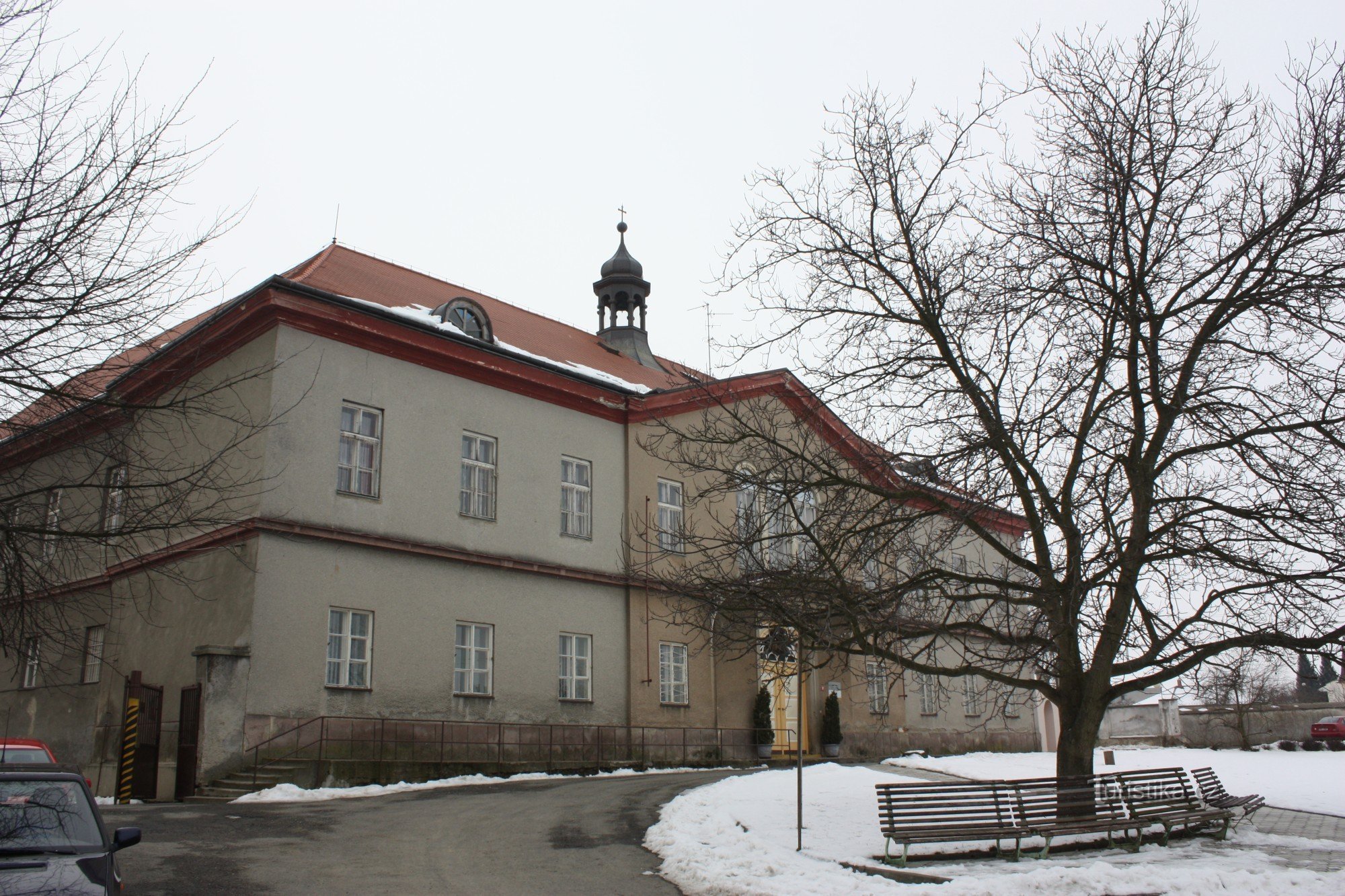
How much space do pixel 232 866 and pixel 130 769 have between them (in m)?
9.52

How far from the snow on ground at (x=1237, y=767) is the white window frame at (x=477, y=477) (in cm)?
1010

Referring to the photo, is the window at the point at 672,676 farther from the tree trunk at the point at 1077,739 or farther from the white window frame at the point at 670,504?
the tree trunk at the point at 1077,739

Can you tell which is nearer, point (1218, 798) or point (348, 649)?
point (1218, 798)

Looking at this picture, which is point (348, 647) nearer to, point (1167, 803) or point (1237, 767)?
point (1167, 803)

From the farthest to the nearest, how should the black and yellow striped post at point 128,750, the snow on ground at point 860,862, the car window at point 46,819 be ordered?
the black and yellow striped post at point 128,750 < the snow on ground at point 860,862 < the car window at point 46,819

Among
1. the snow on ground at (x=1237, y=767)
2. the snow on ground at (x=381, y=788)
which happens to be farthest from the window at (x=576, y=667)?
the snow on ground at (x=1237, y=767)

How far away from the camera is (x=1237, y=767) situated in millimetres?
27125

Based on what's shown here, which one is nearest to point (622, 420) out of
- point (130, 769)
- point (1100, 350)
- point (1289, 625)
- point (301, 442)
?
point (301, 442)

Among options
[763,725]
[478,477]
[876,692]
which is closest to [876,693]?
[876,692]

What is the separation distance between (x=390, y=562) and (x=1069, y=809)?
12.8 meters

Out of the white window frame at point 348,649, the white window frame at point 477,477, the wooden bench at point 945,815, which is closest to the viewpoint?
the wooden bench at point 945,815

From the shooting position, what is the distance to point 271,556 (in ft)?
61.9

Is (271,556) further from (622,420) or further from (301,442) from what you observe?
(622,420)

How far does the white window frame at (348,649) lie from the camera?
1947 cm
